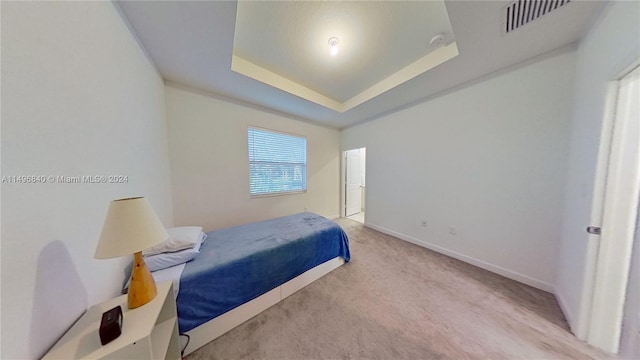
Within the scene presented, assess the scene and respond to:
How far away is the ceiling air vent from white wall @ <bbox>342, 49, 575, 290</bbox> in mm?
725

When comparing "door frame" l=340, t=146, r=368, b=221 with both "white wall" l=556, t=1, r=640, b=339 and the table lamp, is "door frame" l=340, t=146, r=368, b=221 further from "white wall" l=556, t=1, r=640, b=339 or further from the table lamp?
the table lamp

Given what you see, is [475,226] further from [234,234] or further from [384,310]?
[234,234]

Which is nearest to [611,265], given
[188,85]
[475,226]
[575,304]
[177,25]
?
[575,304]

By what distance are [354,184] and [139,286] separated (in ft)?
14.0

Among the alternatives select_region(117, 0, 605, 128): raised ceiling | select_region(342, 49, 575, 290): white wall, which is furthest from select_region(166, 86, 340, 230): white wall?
select_region(342, 49, 575, 290): white wall

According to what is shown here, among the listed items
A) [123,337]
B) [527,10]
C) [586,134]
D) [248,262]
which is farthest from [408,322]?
[527,10]

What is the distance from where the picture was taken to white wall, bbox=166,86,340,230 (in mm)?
2377

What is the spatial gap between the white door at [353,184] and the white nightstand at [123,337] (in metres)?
3.85

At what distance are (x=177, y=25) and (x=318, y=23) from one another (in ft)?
3.84

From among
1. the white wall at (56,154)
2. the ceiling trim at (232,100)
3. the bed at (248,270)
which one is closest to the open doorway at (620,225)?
the bed at (248,270)

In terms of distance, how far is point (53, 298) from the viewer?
723 millimetres

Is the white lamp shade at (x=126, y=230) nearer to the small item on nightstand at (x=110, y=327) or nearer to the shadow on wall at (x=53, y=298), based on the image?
the shadow on wall at (x=53, y=298)

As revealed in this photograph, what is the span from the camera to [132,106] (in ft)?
4.69

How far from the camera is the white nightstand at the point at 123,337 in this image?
2.24 ft
